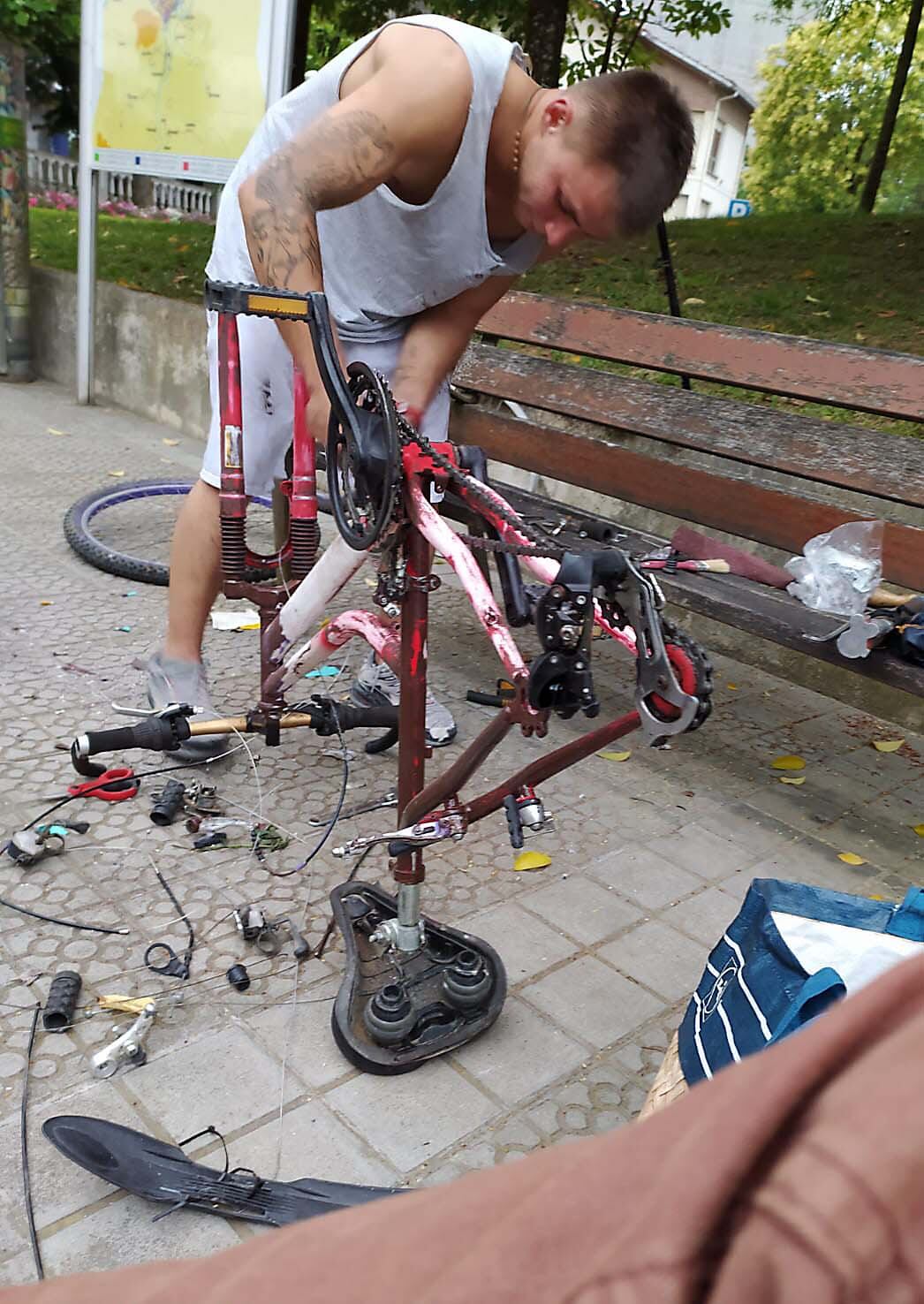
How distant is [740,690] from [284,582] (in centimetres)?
187

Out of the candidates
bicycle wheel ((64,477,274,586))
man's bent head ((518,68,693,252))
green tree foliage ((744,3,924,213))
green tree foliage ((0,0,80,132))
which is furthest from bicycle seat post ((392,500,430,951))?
green tree foliage ((744,3,924,213))

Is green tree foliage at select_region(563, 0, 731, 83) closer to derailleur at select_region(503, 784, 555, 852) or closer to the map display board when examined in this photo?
the map display board

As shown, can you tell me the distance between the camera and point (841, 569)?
2.84 meters

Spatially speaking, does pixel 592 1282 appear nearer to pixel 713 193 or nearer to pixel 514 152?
pixel 514 152

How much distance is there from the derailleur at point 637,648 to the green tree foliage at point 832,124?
55.6 ft

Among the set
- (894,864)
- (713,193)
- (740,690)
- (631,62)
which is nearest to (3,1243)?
(894,864)

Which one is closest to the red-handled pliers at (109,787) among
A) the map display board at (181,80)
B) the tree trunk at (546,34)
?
the map display board at (181,80)

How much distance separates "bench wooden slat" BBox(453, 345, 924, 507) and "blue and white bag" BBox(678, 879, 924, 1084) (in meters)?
1.65

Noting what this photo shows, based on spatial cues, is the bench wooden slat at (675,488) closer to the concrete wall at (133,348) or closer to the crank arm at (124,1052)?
the crank arm at (124,1052)

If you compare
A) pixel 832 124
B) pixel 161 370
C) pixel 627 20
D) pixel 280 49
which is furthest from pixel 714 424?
pixel 832 124

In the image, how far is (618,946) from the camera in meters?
2.41

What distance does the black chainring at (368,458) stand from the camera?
184 centimetres

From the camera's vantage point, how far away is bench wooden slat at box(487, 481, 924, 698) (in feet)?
8.21

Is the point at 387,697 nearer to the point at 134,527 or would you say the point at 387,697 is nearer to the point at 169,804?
the point at 169,804
